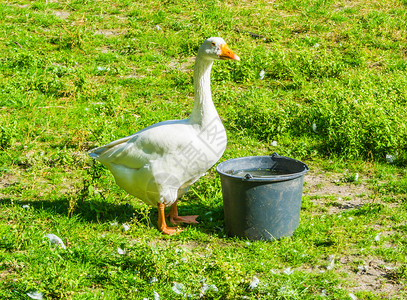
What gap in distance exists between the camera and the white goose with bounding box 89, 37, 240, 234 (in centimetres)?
521

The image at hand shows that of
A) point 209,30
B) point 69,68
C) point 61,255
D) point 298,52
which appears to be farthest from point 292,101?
point 61,255

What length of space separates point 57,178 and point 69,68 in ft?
11.0

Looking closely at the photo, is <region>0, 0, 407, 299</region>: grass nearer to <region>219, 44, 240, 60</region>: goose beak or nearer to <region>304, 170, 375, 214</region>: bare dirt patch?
<region>304, 170, 375, 214</region>: bare dirt patch

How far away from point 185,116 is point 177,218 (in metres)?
2.85

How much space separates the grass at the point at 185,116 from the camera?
14.7 ft

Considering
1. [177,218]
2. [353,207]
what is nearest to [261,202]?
[177,218]

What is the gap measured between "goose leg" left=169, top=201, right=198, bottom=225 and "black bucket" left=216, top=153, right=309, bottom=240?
17.5 inches

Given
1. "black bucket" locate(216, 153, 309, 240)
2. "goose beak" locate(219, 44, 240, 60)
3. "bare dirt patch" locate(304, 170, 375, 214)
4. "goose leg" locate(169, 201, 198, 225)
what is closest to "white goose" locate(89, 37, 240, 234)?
"goose beak" locate(219, 44, 240, 60)

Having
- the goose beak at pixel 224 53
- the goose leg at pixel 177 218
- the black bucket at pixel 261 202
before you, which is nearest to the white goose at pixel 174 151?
the goose beak at pixel 224 53

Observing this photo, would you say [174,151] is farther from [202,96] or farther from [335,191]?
[335,191]

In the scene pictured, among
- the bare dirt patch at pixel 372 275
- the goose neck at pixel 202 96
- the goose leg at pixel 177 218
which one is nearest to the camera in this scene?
the bare dirt patch at pixel 372 275

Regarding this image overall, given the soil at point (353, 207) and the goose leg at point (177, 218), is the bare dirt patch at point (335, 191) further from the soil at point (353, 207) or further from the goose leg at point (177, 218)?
the goose leg at point (177, 218)

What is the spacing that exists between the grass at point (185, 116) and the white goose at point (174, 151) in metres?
0.34

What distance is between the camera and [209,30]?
35.5ft
